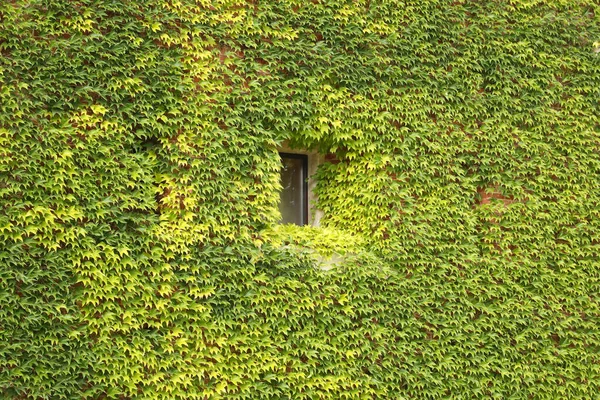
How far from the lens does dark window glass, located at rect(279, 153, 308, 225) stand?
688 centimetres

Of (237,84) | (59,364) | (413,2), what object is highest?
(413,2)

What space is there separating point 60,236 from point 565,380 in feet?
17.8

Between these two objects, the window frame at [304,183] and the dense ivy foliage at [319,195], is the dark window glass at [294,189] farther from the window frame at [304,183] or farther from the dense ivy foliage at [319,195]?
the dense ivy foliage at [319,195]

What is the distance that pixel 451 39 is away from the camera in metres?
7.11

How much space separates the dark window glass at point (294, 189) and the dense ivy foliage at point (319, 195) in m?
0.30

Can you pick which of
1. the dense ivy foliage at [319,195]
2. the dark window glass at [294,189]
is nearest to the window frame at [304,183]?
the dark window glass at [294,189]

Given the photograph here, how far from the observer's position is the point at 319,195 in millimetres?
6934

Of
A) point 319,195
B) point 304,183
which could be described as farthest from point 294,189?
point 319,195

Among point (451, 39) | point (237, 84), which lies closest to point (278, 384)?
point (237, 84)

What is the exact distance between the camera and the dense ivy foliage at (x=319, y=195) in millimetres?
5250

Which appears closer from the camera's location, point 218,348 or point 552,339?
point 218,348

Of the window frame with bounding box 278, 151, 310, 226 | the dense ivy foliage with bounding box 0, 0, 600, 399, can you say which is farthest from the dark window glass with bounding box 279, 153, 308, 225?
the dense ivy foliage with bounding box 0, 0, 600, 399

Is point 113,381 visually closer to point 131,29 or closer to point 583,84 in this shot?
point 131,29

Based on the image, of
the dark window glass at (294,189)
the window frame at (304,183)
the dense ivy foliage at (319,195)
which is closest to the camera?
the dense ivy foliage at (319,195)
